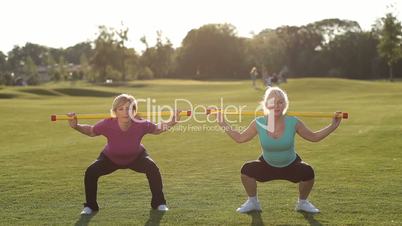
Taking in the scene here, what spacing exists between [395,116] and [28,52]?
191 meters

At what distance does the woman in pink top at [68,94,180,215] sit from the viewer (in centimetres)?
817

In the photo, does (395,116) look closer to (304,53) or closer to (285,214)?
(285,214)

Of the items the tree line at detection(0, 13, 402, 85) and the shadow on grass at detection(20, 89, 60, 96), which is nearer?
the shadow on grass at detection(20, 89, 60, 96)

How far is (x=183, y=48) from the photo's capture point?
12762 cm

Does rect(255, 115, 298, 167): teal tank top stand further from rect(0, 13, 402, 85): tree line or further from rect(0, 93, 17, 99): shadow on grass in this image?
rect(0, 13, 402, 85): tree line

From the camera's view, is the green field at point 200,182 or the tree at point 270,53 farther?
the tree at point 270,53

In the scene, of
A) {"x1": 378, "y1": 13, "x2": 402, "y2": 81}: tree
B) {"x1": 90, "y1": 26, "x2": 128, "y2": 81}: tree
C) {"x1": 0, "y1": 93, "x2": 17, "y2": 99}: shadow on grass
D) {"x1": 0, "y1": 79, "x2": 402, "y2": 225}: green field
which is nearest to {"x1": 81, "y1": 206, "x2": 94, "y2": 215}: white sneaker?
{"x1": 0, "y1": 79, "x2": 402, "y2": 225}: green field

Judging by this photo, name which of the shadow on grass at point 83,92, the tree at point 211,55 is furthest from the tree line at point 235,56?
the shadow on grass at point 83,92

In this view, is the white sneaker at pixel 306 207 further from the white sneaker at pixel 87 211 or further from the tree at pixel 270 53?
the tree at pixel 270 53

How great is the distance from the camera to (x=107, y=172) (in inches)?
326

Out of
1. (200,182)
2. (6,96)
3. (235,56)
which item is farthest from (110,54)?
(200,182)

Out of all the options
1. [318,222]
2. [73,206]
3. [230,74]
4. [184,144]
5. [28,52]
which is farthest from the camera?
[28,52]

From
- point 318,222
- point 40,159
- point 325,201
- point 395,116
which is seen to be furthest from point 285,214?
point 395,116

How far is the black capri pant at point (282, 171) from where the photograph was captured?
25.7 ft
